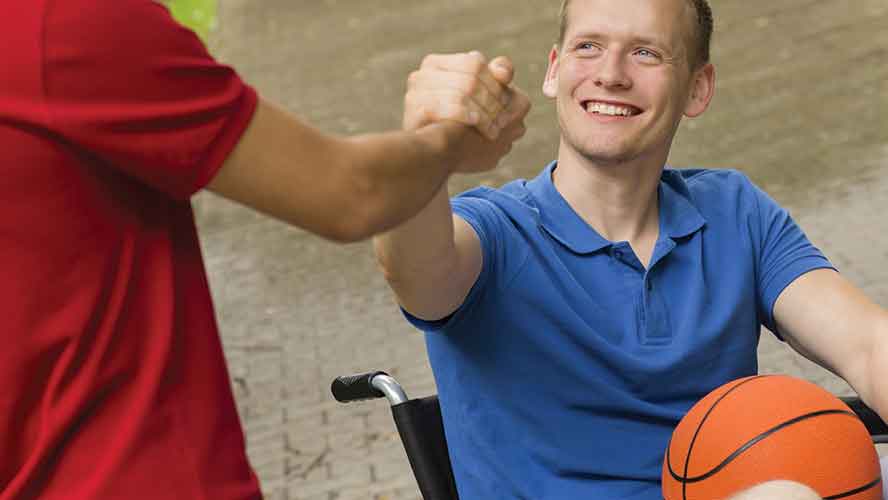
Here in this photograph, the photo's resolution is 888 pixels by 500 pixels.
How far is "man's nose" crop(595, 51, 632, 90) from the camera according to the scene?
3.03 meters

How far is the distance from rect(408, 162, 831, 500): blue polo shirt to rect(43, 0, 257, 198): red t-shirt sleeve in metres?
1.04

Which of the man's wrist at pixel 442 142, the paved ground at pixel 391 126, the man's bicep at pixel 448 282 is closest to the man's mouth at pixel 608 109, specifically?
the man's bicep at pixel 448 282

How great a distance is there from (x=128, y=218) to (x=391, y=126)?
836cm

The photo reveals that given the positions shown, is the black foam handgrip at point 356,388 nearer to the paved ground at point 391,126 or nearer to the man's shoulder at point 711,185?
the man's shoulder at point 711,185

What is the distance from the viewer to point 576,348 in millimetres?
2914

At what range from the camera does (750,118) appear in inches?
364

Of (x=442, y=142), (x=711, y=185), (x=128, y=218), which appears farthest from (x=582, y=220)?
(x=128, y=218)

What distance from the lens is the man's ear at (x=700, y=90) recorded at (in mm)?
3279

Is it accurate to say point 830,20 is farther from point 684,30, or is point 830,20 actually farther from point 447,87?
point 447,87

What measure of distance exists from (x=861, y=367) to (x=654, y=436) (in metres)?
0.45

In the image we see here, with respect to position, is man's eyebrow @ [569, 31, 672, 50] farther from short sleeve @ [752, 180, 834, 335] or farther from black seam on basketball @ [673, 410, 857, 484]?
black seam on basketball @ [673, 410, 857, 484]

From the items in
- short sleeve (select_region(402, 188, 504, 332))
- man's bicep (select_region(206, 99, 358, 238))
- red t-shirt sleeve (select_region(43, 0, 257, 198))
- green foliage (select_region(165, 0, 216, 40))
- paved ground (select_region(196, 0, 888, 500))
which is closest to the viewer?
red t-shirt sleeve (select_region(43, 0, 257, 198))

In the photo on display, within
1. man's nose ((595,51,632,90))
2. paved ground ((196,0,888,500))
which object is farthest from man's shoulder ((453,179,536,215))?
paved ground ((196,0,888,500))

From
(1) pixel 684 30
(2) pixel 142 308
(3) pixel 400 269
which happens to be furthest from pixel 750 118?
(2) pixel 142 308
